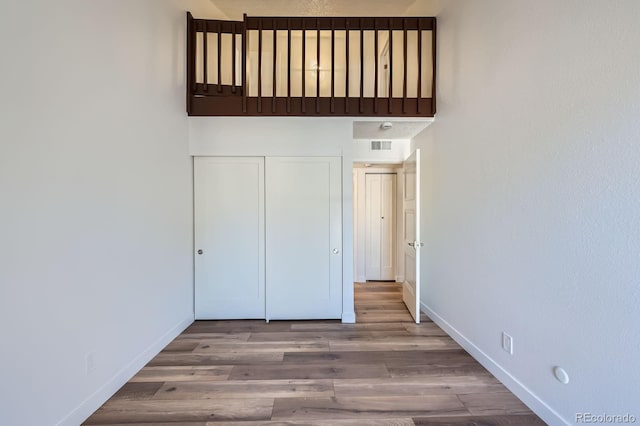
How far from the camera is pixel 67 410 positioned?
1644 mm

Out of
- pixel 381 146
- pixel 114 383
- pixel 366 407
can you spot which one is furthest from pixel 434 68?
pixel 114 383

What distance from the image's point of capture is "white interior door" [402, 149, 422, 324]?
3166mm

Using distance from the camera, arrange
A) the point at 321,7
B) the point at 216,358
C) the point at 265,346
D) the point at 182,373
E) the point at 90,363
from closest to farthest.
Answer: the point at 90,363 → the point at 182,373 → the point at 216,358 → the point at 265,346 → the point at 321,7

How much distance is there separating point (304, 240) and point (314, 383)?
1.56 m

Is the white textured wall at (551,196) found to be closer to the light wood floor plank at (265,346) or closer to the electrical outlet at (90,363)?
the light wood floor plank at (265,346)

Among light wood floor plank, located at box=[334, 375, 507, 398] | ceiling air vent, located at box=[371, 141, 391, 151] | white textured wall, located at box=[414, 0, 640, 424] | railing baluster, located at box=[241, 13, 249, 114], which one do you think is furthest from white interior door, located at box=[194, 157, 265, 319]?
white textured wall, located at box=[414, 0, 640, 424]

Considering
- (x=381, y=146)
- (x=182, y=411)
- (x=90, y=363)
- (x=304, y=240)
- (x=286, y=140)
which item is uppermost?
(x=381, y=146)

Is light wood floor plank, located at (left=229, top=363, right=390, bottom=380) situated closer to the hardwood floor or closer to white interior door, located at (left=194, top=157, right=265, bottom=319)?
the hardwood floor

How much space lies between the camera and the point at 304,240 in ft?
10.8

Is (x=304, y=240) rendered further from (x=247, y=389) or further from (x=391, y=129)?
(x=391, y=129)

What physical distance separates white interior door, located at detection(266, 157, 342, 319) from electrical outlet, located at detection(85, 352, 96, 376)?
172 centimetres

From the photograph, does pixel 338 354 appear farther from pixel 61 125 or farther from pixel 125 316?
pixel 61 125

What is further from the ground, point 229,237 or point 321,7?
point 321,7

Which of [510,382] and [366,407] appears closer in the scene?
[366,407]
